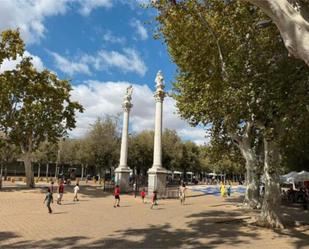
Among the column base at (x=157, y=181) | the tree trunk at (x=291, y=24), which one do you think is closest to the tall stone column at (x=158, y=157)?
the column base at (x=157, y=181)

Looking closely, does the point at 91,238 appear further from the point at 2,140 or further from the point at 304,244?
the point at 2,140

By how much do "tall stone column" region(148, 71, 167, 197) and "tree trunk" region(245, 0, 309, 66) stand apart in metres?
27.1

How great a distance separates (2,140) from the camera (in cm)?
3772

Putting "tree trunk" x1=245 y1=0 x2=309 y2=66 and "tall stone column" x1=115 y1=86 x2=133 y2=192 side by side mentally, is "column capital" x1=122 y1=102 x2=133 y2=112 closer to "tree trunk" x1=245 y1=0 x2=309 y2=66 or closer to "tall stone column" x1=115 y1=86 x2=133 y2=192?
"tall stone column" x1=115 y1=86 x2=133 y2=192

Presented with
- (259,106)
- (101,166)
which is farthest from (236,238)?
(101,166)

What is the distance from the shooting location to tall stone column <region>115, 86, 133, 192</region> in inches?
1571

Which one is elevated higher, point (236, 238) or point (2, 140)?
point (2, 140)

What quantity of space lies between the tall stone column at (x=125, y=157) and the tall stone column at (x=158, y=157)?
14.7 feet

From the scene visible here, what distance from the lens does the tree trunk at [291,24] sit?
765 centimetres

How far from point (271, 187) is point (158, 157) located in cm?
1769

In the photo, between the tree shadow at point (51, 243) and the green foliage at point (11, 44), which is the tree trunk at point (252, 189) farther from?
the green foliage at point (11, 44)

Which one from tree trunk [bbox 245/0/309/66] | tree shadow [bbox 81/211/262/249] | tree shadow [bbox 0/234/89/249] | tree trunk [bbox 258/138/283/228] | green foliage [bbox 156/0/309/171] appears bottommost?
tree shadow [bbox 0/234/89/249]

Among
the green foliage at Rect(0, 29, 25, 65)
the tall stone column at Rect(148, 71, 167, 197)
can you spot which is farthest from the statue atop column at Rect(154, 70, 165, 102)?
the green foliage at Rect(0, 29, 25, 65)

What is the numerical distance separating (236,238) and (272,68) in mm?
6173
